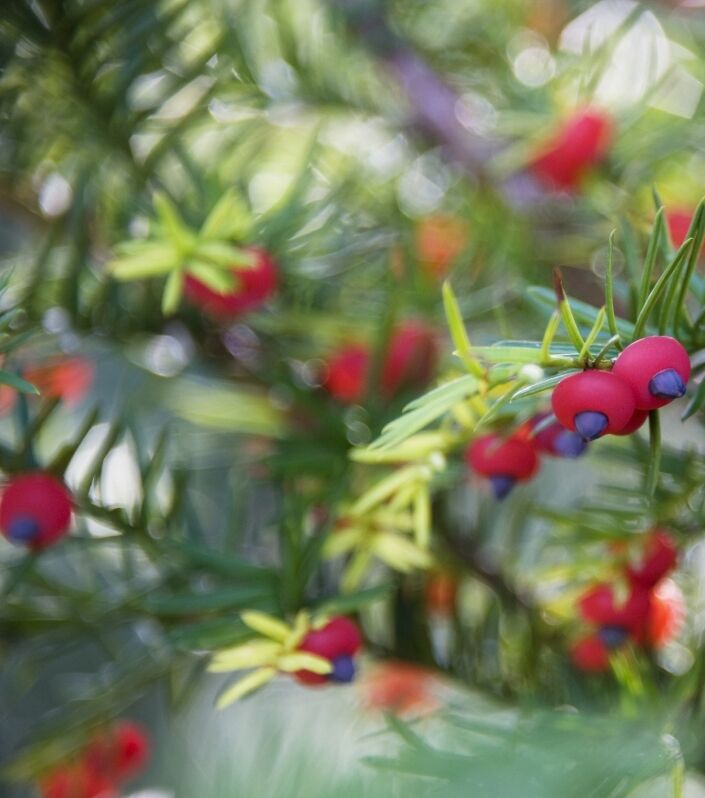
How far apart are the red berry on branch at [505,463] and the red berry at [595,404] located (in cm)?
8

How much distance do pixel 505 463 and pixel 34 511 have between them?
0.50 feet

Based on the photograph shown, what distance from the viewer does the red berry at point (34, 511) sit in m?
0.31

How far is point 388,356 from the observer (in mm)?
411

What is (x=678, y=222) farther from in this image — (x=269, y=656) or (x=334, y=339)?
(x=269, y=656)

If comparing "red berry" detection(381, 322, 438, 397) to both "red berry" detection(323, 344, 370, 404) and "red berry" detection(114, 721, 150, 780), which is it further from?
"red berry" detection(114, 721, 150, 780)

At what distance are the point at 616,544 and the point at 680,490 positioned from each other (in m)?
0.03

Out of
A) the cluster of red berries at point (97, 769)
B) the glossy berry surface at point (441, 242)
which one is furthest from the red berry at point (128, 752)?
the glossy berry surface at point (441, 242)

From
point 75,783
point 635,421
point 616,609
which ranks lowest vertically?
point 75,783

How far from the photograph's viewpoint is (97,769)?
0.42m

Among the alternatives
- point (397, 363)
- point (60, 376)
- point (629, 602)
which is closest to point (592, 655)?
point (629, 602)

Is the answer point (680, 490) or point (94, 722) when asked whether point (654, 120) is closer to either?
point (680, 490)

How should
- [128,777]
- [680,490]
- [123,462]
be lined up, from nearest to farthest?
[680,490] < [128,777] < [123,462]

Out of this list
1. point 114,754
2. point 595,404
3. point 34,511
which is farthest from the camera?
point 114,754

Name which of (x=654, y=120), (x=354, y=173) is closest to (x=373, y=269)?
(x=354, y=173)
